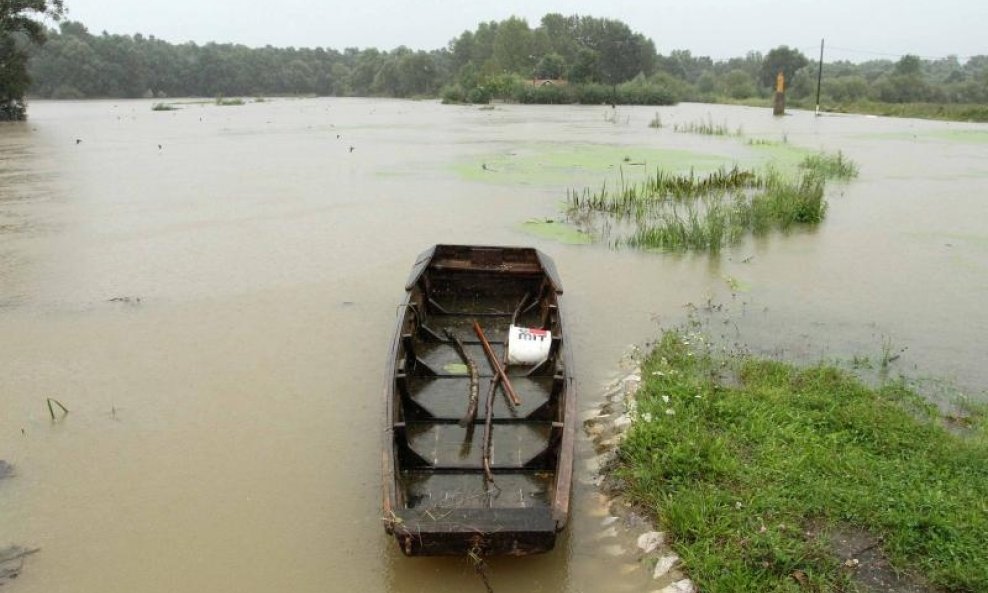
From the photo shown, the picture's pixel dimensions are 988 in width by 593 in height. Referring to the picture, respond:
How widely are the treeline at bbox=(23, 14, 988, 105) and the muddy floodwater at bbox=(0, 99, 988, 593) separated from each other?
38.5 meters

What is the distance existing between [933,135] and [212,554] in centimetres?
2709

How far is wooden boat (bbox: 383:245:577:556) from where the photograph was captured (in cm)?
287

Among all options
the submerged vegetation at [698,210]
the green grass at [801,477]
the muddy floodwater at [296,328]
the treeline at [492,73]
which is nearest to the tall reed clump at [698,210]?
the submerged vegetation at [698,210]

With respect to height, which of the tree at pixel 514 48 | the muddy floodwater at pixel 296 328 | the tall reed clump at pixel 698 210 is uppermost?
the tree at pixel 514 48

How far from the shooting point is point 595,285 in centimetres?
729

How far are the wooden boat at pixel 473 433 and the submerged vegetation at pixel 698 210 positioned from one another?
303cm

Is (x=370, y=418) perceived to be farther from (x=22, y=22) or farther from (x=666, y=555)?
(x=22, y=22)

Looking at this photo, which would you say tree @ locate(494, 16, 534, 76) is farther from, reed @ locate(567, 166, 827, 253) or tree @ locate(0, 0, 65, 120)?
reed @ locate(567, 166, 827, 253)

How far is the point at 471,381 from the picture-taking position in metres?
4.55

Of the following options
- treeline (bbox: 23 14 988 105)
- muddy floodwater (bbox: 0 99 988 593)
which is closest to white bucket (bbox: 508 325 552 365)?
muddy floodwater (bbox: 0 99 988 593)

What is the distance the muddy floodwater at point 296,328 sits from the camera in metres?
3.42

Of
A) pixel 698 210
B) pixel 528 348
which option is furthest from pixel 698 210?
pixel 528 348

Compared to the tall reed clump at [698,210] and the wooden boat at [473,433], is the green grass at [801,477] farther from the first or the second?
the tall reed clump at [698,210]

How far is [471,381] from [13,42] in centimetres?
3130
